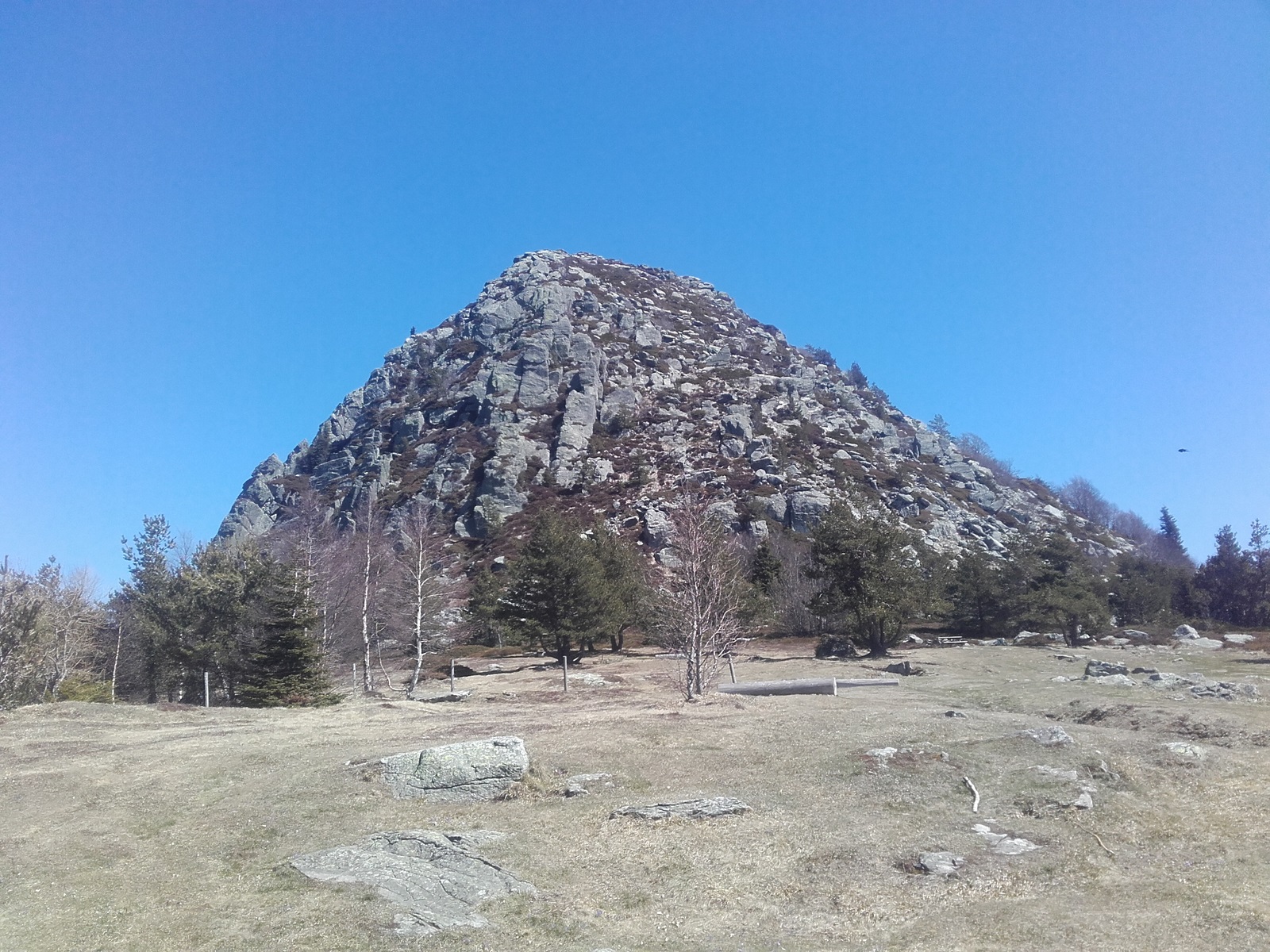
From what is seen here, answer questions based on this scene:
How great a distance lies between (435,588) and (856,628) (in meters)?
25.6

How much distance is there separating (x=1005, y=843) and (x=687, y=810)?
495 centimetres

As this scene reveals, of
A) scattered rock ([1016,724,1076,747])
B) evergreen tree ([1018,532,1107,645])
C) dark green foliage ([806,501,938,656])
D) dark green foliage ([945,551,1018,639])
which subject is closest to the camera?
scattered rock ([1016,724,1076,747])

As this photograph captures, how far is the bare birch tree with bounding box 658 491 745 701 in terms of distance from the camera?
25750mm

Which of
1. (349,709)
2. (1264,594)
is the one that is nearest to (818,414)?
(1264,594)

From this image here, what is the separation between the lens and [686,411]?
415ft

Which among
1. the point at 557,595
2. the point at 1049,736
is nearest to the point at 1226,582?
the point at 557,595

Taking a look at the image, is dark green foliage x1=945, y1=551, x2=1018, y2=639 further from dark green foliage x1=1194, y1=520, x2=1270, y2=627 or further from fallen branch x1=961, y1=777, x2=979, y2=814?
fallen branch x1=961, y1=777, x2=979, y2=814

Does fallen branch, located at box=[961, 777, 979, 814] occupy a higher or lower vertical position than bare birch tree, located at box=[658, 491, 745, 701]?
lower

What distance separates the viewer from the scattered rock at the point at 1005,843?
1082 centimetres

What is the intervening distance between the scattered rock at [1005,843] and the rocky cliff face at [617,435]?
6768 centimetres

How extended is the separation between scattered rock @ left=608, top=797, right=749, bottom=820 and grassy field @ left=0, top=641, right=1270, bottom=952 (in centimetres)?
26

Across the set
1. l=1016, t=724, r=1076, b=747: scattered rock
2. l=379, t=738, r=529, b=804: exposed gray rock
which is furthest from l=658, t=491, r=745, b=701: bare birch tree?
l=379, t=738, r=529, b=804: exposed gray rock

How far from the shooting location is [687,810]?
12758mm

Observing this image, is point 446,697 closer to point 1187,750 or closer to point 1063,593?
point 1187,750
